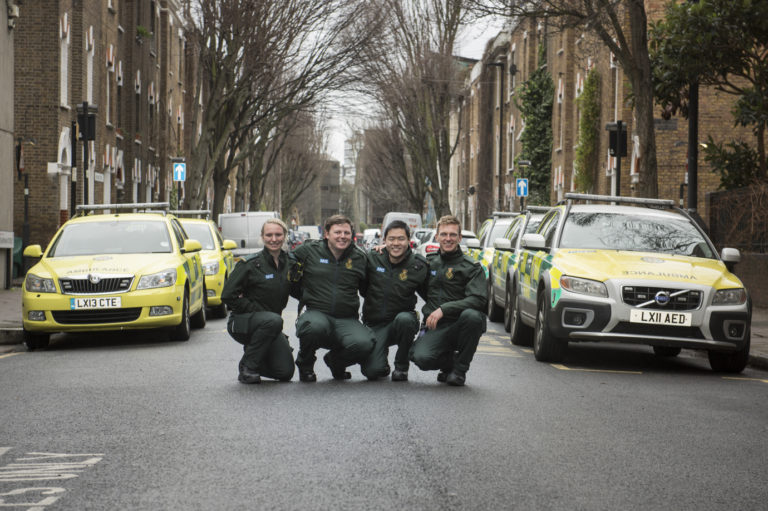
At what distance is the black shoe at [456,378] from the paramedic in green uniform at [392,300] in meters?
0.44

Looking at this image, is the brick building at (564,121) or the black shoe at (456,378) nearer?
the black shoe at (456,378)

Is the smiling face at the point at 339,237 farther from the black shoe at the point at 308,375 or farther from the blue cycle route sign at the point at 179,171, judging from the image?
the blue cycle route sign at the point at 179,171

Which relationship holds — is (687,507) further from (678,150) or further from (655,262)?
(678,150)

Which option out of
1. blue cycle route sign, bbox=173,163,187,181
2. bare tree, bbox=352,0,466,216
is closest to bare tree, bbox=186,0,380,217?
blue cycle route sign, bbox=173,163,187,181

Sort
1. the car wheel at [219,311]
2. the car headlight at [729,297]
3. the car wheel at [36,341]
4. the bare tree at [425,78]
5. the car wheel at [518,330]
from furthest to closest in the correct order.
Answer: the bare tree at [425,78], the car wheel at [219,311], the car wheel at [518,330], the car wheel at [36,341], the car headlight at [729,297]

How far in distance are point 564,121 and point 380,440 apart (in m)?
34.2

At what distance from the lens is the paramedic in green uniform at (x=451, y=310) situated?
966cm

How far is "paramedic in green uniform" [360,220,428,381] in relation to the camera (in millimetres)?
9742

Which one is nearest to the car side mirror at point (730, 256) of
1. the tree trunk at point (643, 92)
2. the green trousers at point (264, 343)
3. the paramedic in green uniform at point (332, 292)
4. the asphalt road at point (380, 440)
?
the asphalt road at point (380, 440)

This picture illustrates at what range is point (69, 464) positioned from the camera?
6.38 metres

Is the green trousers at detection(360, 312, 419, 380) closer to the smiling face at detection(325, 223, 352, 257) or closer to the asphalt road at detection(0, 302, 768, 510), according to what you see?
the asphalt road at detection(0, 302, 768, 510)

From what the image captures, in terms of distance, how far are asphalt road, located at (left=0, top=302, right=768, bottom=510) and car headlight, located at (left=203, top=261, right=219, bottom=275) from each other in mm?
6242

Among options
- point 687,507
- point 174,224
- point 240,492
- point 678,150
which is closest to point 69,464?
point 240,492

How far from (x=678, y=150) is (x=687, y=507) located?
26.3 m
